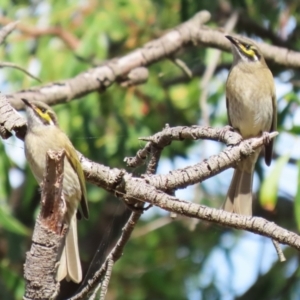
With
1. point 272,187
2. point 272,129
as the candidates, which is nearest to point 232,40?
point 272,129

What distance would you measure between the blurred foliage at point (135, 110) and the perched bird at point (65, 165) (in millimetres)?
1365

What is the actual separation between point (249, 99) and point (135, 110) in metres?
1.57

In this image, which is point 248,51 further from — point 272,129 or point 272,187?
point 272,187

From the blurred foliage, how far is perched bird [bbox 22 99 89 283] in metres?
1.36

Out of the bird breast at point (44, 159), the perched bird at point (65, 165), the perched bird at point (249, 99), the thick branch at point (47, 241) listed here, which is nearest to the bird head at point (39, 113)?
the perched bird at point (65, 165)

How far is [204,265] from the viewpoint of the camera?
7.93 meters

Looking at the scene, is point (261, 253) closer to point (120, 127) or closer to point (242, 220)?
point (120, 127)

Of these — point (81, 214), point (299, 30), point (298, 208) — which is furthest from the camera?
point (299, 30)

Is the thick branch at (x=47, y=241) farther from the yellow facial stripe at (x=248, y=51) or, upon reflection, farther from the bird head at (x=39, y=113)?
the yellow facial stripe at (x=248, y=51)

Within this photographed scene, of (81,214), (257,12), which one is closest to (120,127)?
(257,12)

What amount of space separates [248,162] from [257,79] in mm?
588

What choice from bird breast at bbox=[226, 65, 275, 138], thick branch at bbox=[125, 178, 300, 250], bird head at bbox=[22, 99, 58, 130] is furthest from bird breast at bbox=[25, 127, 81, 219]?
bird breast at bbox=[226, 65, 275, 138]

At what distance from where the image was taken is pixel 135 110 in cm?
677

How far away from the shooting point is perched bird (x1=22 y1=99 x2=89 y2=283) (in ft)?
13.4
